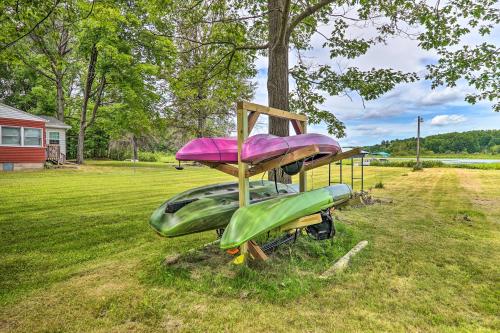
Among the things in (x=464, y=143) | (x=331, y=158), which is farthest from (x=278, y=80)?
(x=464, y=143)

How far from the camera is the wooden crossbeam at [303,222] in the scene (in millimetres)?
3228

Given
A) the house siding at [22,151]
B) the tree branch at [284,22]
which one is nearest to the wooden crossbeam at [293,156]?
the tree branch at [284,22]

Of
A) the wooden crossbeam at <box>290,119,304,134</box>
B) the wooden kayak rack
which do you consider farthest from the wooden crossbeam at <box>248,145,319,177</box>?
the wooden crossbeam at <box>290,119,304,134</box>

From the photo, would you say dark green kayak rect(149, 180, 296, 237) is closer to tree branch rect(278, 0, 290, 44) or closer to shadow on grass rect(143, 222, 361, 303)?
shadow on grass rect(143, 222, 361, 303)

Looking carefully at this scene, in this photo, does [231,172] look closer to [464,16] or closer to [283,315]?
[283,315]

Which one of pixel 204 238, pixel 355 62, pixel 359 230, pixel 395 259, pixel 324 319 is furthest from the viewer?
pixel 355 62

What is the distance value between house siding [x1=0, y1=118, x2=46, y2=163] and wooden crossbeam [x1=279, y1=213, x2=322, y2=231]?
19.1 meters

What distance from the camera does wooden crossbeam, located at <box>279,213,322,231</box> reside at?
323 centimetres

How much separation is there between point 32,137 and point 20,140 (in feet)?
2.19

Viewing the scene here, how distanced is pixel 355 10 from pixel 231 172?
5.41 meters

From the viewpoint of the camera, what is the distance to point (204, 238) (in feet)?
16.1

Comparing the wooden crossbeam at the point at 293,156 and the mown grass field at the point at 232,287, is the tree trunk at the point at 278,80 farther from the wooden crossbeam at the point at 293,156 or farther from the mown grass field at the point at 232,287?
the mown grass field at the point at 232,287

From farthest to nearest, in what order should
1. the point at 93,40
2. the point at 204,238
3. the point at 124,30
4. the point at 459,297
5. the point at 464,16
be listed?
the point at 124,30 → the point at 93,40 → the point at 464,16 → the point at 204,238 → the point at 459,297

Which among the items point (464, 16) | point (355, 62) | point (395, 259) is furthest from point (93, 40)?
point (395, 259)
